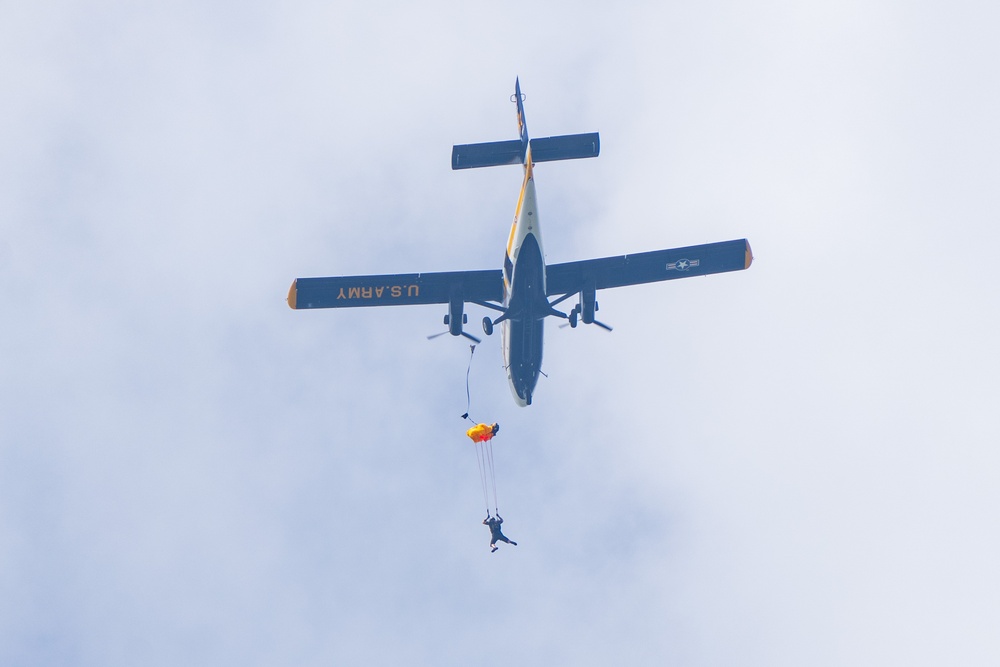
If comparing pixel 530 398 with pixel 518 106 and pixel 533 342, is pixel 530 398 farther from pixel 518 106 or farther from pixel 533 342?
pixel 518 106

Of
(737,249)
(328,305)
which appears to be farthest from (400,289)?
(737,249)

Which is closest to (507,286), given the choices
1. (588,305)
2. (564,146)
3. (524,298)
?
(524,298)

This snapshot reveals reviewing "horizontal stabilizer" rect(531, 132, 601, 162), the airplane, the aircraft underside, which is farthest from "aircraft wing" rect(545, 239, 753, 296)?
"horizontal stabilizer" rect(531, 132, 601, 162)

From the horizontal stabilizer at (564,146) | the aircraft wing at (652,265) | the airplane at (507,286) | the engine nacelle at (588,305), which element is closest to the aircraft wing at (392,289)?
the airplane at (507,286)

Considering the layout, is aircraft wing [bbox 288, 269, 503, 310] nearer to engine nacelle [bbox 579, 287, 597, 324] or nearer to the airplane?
the airplane

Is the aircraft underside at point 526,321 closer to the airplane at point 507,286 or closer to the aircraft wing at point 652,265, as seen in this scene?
the airplane at point 507,286

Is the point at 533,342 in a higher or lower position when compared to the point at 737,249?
lower

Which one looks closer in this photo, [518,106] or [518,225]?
[518,225]
